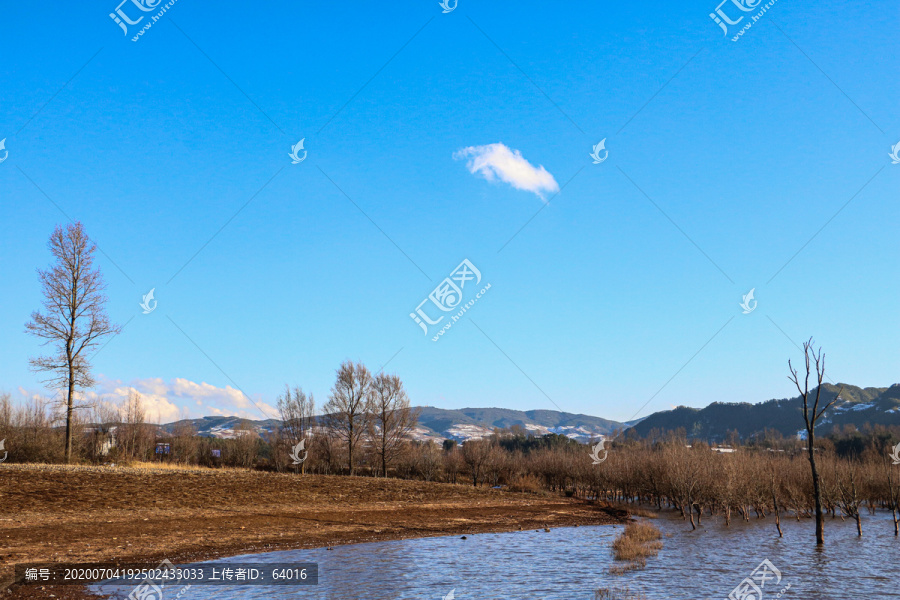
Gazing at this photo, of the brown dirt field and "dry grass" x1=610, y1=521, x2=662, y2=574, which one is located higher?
the brown dirt field

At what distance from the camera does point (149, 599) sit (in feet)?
57.1

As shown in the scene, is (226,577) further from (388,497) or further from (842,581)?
(388,497)

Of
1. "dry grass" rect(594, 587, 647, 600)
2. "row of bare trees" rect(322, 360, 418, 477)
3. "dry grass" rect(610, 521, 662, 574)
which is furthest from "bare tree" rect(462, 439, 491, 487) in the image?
"dry grass" rect(594, 587, 647, 600)

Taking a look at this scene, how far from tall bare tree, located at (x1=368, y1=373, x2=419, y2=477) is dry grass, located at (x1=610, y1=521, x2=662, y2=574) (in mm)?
44334

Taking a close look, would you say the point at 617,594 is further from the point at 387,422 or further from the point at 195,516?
the point at 387,422

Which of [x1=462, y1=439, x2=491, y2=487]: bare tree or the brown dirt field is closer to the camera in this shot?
the brown dirt field

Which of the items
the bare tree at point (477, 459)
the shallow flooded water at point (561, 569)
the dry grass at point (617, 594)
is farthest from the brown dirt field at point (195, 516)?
the bare tree at point (477, 459)

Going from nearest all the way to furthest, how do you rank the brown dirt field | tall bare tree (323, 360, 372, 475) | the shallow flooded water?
the shallow flooded water, the brown dirt field, tall bare tree (323, 360, 372, 475)

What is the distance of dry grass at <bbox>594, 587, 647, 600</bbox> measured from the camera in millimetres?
20389

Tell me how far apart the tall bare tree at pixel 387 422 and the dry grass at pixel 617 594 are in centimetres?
6021

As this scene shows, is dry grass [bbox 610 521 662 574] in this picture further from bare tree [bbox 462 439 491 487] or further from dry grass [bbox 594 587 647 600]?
bare tree [bbox 462 439 491 487]

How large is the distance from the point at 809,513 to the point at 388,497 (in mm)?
48493

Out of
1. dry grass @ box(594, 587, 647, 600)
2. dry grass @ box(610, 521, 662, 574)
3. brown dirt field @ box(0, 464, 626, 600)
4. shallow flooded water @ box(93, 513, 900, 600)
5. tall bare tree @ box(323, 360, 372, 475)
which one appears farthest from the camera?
tall bare tree @ box(323, 360, 372, 475)

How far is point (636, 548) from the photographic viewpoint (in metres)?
32.6
